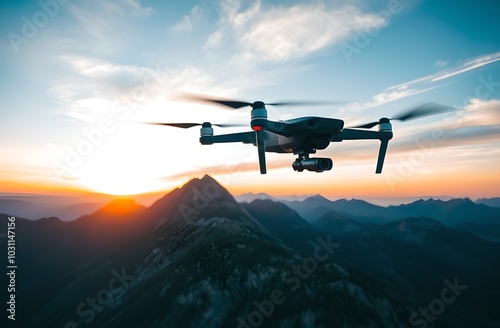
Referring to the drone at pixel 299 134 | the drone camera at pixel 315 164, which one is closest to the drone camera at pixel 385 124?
the drone at pixel 299 134

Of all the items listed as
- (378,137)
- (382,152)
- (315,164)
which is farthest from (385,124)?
(315,164)

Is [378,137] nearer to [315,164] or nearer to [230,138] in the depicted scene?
[315,164]

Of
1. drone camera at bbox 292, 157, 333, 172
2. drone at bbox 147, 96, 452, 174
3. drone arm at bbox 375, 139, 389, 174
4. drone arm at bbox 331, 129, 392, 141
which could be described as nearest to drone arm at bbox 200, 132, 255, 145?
drone at bbox 147, 96, 452, 174

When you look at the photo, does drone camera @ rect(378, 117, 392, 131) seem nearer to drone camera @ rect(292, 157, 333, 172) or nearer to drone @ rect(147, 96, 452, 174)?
drone @ rect(147, 96, 452, 174)

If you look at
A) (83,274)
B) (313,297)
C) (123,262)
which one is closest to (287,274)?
(313,297)

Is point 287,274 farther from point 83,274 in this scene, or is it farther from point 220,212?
point 83,274

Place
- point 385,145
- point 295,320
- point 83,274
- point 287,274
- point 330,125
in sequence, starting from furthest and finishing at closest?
point 83,274
point 287,274
point 295,320
point 385,145
point 330,125

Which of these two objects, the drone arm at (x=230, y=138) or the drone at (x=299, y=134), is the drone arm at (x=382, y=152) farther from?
the drone arm at (x=230, y=138)

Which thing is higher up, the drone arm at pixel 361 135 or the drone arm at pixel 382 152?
the drone arm at pixel 361 135
